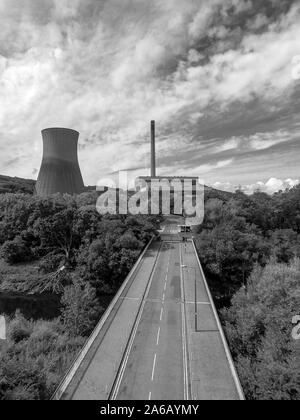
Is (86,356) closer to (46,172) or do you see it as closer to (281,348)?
(281,348)

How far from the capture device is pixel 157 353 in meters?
15.2

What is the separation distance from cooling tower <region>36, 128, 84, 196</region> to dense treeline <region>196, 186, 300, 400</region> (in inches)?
910

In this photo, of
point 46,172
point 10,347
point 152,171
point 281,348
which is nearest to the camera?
point 281,348

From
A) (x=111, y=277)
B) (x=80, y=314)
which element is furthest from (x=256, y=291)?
(x=111, y=277)

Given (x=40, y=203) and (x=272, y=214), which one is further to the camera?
(x=272, y=214)

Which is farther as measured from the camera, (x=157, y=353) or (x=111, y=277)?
(x=111, y=277)

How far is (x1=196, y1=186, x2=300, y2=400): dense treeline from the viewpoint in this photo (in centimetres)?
1330

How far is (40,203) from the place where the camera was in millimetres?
36969

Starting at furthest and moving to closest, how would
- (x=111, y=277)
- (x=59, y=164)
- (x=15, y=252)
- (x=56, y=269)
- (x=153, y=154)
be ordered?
(x=153, y=154)
(x=59, y=164)
(x=15, y=252)
(x=56, y=269)
(x=111, y=277)

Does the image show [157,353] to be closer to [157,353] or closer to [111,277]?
[157,353]

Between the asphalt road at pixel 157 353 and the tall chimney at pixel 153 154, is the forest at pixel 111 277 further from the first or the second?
the tall chimney at pixel 153 154

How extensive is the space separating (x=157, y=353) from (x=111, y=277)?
→ 48.7ft
